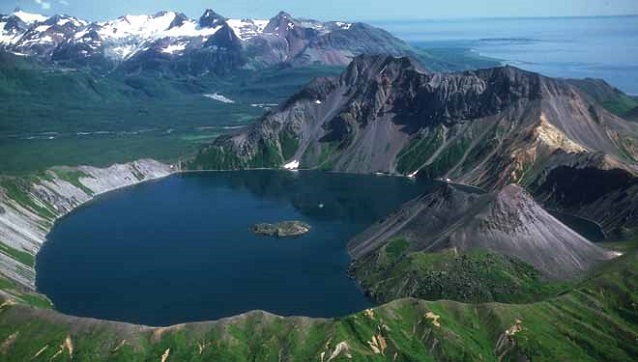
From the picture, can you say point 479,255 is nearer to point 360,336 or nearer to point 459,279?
point 459,279

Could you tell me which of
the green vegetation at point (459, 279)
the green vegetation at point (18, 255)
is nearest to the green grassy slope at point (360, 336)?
the green vegetation at point (459, 279)

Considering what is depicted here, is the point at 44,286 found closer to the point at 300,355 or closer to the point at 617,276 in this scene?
the point at 300,355

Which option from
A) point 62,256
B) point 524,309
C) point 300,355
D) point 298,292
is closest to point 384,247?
point 298,292

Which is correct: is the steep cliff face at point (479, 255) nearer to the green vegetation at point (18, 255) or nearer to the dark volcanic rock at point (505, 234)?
the dark volcanic rock at point (505, 234)

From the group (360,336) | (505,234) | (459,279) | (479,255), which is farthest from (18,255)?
(505,234)

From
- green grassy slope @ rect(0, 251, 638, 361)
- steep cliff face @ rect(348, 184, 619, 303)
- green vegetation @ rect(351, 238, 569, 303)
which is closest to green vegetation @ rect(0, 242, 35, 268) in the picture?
green grassy slope @ rect(0, 251, 638, 361)
